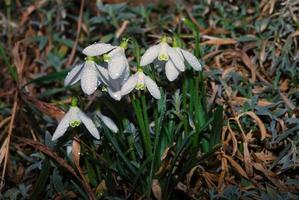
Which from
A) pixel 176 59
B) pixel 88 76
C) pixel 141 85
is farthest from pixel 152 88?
pixel 88 76

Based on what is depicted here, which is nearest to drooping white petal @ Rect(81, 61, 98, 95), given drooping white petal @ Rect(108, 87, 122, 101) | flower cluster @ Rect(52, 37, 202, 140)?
flower cluster @ Rect(52, 37, 202, 140)

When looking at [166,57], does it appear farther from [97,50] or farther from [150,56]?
[97,50]

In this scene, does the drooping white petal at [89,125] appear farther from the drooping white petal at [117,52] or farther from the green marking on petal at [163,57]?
the green marking on petal at [163,57]

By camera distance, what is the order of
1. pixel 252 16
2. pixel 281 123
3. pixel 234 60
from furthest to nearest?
pixel 252 16 < pixel 234 60 < pixel 281 123

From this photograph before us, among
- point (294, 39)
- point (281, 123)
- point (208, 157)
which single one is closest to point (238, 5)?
point (294, 39)

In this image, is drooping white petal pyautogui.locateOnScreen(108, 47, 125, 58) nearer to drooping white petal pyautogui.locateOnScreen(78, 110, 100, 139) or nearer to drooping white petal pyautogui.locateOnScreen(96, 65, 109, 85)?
drooping white petal pyautogui.locateOnScreen(96, 65, 109, 85)

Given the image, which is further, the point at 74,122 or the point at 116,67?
the point at 74,122

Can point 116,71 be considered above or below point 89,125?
above

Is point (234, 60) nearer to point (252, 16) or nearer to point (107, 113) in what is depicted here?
point (252, 16)
